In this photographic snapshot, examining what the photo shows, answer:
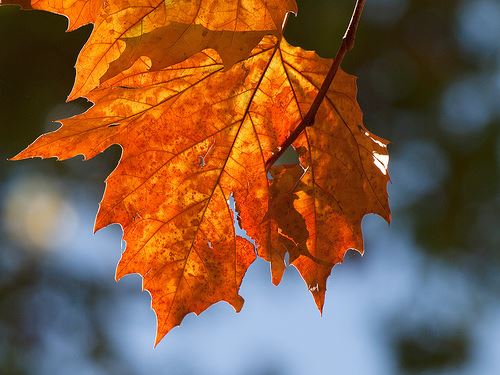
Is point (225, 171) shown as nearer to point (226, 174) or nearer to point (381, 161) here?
point (226, 174)

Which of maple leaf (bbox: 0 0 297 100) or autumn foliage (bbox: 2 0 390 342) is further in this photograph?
autumn foliage (bbox: 2 0 390 342)

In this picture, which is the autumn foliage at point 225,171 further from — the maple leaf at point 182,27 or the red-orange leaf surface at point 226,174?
the maple leaf at point 182,27

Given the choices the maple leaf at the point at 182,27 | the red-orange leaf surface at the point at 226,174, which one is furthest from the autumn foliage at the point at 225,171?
Answer: the maple leaf at the point at 182,27

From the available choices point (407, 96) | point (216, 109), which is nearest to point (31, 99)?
point (407, 96)

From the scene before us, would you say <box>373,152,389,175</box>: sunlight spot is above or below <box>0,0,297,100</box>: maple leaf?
below

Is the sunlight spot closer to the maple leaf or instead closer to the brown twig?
the brown twig

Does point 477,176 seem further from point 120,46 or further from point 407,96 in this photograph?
point 120,46

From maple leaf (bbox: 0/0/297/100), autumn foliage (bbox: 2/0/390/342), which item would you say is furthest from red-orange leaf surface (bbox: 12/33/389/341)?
maple leaf (bbox: 0/0/297/100)
